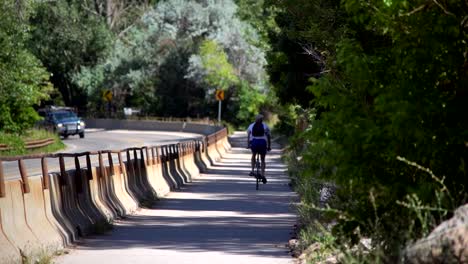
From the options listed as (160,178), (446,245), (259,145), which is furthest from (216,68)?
(446,245)

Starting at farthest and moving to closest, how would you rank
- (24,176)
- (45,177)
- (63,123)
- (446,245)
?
(63,123) < (45,177) < (24,176) < (446,245)

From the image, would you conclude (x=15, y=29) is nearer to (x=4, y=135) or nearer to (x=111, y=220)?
(x=4, y=135)

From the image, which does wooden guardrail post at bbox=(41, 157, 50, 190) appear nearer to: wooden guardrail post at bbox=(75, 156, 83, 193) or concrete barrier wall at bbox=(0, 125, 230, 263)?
concrete barrier wall at bbox=(0, 125, 230, 263)

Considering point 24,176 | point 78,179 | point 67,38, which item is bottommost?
point 78,179

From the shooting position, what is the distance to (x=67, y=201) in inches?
679

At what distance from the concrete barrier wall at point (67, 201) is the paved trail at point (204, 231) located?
327 millimetres

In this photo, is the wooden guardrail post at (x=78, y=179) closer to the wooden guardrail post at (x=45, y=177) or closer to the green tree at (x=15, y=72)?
the wooden guardrail post at (x=45, y=177)

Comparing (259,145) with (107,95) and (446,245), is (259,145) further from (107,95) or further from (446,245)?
(107,95)

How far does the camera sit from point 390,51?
10.7 meters

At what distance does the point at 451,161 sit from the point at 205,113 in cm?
8444

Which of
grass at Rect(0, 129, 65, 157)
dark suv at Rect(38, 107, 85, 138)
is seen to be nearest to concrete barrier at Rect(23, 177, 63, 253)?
grass at Rect(0, 129, 65, 157)

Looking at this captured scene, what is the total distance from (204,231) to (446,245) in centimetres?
1181

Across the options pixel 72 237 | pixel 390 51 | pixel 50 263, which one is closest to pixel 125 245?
pixel 72 237

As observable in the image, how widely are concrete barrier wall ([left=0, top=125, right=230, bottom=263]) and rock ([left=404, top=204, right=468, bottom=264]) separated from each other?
6.05m
